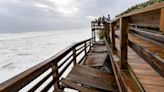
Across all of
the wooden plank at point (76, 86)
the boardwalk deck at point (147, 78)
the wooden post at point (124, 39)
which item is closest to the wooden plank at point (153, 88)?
the boardwalk deck at point (147, 78)

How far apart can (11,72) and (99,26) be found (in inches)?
499

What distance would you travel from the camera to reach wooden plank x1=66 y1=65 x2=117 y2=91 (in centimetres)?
326

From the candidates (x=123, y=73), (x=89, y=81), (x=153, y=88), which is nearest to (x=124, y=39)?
(x=123, y=73)

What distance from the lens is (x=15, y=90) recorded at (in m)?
1.37

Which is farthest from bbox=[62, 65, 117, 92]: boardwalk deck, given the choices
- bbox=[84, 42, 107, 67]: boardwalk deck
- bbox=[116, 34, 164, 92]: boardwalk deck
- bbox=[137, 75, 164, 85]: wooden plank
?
bbox=[84, 42, 107, 67]: boardwalk deck

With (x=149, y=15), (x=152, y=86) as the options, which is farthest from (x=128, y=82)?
(x=149, y=15)

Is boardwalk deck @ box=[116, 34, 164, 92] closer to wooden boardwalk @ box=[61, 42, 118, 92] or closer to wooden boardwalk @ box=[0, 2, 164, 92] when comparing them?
wooden boardwalk @ box=[0, 2, 164, 92]

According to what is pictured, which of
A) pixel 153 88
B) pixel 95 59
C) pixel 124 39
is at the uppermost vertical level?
pixel 124 39

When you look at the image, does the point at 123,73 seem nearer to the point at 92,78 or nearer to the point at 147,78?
the point at 147,78

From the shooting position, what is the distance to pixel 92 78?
11.7 ft

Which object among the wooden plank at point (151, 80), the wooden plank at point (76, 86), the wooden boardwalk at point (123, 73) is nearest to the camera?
the wooden boardwalk at point (123, 73)

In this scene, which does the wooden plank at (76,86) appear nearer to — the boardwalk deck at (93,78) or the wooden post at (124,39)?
the boardwalk deck at (93,78)

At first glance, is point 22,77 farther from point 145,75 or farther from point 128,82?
point 145,75

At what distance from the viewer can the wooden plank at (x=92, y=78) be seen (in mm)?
3257
